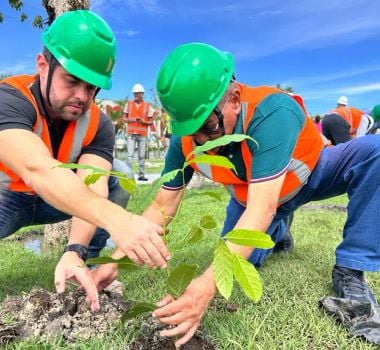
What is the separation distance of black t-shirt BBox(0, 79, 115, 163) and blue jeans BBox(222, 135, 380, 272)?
122 cm

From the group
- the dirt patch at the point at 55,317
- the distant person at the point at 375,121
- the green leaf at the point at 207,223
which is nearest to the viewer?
the green leaf at the point at 207,223

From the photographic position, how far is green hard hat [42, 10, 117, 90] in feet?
7.52

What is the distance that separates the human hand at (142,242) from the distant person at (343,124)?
5.92 metres

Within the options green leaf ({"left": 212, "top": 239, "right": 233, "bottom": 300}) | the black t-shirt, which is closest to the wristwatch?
the black t-shirt

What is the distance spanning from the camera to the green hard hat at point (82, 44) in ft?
7.52

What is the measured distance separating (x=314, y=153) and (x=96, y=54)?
4.61ft

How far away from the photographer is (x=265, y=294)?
2508 millimetres

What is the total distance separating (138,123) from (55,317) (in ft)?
29.2

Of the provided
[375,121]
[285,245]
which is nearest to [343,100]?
[375,121]

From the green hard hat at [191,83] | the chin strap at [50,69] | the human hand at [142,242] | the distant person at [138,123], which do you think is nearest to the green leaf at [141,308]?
the human hand at [142,242]

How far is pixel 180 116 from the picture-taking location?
2092 millimetres

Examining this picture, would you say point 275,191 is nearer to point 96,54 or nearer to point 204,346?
point 204,346

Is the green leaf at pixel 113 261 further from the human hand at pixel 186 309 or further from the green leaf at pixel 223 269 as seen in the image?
the green leaf at pixel 223 269

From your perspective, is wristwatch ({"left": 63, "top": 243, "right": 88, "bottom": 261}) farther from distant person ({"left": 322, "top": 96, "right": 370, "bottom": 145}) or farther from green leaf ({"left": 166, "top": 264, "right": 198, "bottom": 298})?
distant person ({"left": 322, "top": 96, "right": 370, "bottom": 145})
